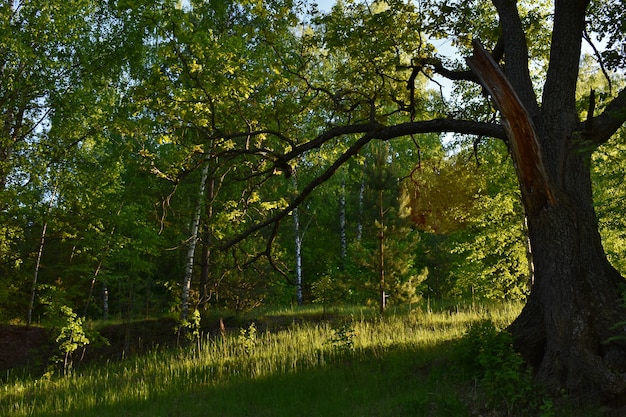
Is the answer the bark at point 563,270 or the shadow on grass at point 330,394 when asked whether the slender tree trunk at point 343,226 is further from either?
the bark at point 563,270

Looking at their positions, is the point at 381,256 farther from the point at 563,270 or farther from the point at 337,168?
the point at 563,270

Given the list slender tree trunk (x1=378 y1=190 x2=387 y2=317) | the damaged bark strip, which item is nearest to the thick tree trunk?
the damaged bark strip

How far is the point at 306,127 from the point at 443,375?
603cm

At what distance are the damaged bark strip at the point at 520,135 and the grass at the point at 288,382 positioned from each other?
249 centimetres

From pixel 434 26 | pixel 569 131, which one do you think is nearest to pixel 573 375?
pixel 569 131

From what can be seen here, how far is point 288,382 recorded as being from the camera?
22.4ft

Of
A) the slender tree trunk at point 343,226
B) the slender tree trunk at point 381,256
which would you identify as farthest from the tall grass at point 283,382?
the slender tree trunk at point 343,226

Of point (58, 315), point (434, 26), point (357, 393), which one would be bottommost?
point (357, 393)

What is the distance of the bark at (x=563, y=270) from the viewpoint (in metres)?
4.96

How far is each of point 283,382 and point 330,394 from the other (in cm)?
94

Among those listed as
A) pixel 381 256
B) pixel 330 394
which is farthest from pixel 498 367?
pixel 381 256

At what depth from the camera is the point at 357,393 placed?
597cm

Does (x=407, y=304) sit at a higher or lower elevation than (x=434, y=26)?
lower

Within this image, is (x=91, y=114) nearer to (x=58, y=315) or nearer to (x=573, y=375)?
(x=58, y=315)
